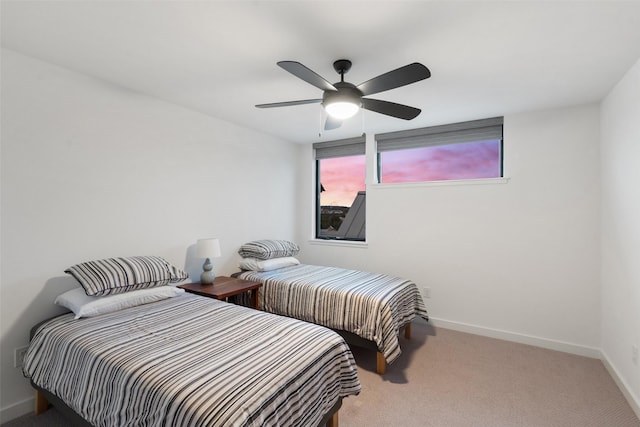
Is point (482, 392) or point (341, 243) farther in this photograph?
point (341, 243)

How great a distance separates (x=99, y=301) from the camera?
6.86ft

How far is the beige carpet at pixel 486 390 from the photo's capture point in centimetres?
204

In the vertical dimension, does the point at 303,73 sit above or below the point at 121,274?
above

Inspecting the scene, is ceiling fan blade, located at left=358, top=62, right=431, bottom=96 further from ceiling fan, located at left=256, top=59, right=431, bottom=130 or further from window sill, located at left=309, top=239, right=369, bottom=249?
window sill, located at left=309, top=239, right=369, bottom=249

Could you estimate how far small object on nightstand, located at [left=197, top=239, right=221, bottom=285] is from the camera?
3059mm

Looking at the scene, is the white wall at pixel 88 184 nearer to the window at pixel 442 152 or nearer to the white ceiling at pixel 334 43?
the white ceiling at pixel 334 43

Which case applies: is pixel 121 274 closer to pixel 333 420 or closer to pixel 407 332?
pixel 333 420

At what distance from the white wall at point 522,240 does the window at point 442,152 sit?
199 millimetres

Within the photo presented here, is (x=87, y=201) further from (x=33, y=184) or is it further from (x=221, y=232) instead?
(x=221, y=232)

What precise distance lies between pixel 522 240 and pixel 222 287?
3099 millimetres

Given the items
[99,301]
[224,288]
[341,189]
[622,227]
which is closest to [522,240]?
[622,227]

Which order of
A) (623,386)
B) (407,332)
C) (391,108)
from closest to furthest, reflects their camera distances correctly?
1. (391,108)
2. (623,386)
3. (407,332)

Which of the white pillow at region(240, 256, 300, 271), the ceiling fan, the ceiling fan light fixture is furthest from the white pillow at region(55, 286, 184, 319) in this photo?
the ceiling fan light fixture

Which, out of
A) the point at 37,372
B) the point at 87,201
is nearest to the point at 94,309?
the point at 37,372
